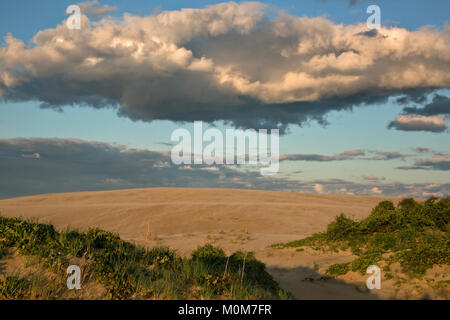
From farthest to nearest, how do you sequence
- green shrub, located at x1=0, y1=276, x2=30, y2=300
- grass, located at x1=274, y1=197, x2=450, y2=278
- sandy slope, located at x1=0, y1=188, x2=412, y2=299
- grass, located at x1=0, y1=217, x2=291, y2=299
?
sandy slope, located at x1=0, y1=188, x2=412, y2=299
grass, located at x1=274, y1=197, x2=450, y2=278
grass, located at x1=0, y1=217, x2=291, y2=299
green shrub, located at x1=0, y1=276, x2=30, y2=300

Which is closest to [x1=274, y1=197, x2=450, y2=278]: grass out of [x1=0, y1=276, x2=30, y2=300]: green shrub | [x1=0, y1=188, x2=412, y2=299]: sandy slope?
[x1=0, y1=188, x2=412, y2=299]: sandy slope

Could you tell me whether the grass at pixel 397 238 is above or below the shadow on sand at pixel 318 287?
above

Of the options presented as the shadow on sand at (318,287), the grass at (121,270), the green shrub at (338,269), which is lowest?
the shadow on sand at (318,287)

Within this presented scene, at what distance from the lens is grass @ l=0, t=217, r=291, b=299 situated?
664cm

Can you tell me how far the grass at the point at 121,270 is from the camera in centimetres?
664

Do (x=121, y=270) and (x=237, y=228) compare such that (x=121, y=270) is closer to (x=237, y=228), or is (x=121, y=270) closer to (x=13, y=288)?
(x=13, y=288)

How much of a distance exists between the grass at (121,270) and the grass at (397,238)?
17.1 feet

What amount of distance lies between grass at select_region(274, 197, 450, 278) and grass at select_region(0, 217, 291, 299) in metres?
5.21

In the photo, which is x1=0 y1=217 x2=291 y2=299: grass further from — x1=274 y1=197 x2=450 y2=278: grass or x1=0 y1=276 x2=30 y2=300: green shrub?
x1=274 y1=197 x2=450 y2=278: grass

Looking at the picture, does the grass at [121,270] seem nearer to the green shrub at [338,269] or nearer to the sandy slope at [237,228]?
the sandy slope at [237,228]

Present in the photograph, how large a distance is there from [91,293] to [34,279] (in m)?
1.04

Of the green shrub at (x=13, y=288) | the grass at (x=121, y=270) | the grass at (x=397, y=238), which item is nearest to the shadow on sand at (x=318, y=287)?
the grass at (x=397, y=238)
